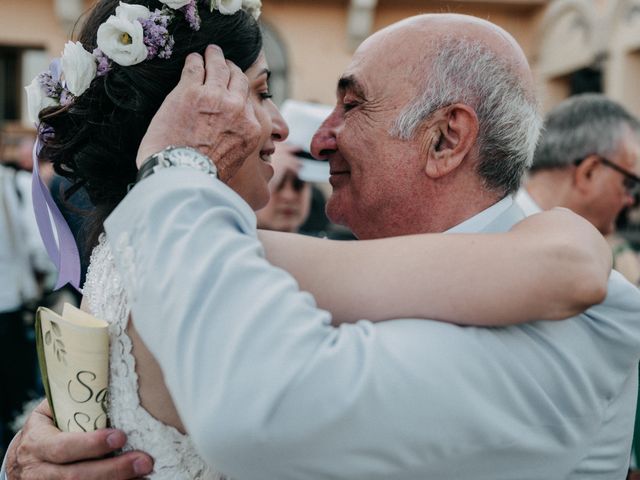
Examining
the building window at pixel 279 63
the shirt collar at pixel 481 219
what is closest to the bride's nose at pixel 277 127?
the shirt collar at pixel 481 219

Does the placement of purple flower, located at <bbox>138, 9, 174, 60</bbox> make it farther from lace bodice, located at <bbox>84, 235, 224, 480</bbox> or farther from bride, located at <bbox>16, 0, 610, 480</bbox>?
lace bodice, located at <bbox>84, 235, 224, 480</bbox>

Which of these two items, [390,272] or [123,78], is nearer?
[390,272]

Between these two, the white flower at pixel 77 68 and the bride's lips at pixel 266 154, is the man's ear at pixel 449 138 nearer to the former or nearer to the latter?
the bride's lips at pixel 266 154

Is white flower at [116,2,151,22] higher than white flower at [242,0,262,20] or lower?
lower

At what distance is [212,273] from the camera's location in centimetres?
122

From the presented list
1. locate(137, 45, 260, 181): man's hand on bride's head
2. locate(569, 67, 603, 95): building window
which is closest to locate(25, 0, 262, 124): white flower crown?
locate(137, 45, 260, 181): man's hand on bride's head

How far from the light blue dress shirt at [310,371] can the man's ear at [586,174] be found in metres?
2.56

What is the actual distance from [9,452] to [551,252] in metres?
1.37

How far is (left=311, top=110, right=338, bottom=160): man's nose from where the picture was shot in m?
2.05

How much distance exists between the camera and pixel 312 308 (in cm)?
127

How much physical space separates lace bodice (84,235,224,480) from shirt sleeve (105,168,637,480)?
0.28m

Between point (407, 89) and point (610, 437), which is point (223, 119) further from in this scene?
point (610, 437)

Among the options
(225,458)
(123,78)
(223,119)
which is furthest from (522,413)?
(123,78)

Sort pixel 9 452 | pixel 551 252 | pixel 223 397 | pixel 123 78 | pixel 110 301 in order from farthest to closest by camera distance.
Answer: pixel 9 452 < pixel 123 78 < pixel 110 301 < pixel 551 252 < pixel 223 397
